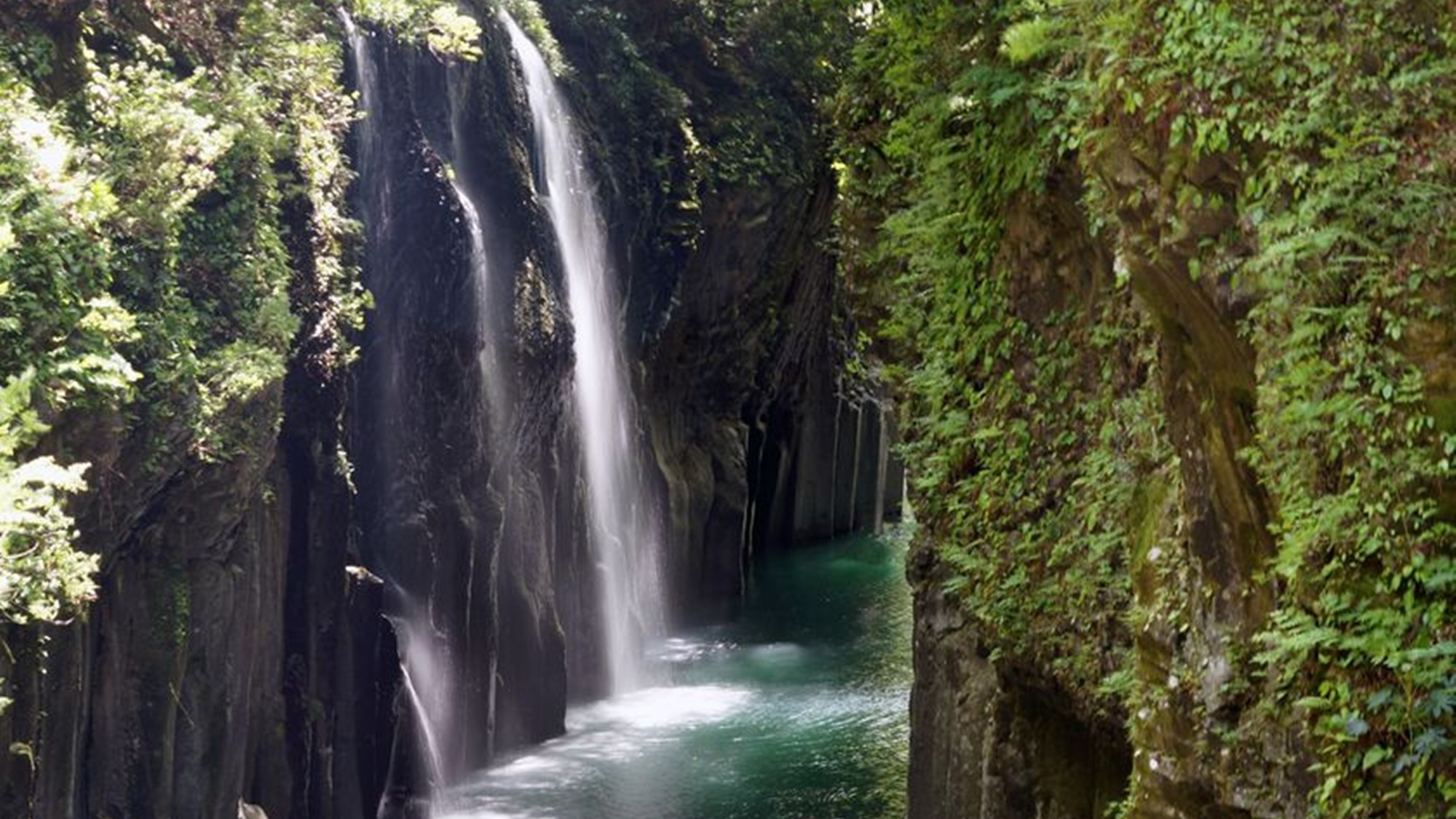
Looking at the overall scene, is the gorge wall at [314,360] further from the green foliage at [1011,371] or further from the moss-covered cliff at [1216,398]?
the moss-covered cliff at [1216,398]

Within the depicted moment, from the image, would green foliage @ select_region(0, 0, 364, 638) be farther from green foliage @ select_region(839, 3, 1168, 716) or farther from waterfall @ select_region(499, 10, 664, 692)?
waterfall @ select_region(499, 10, 664, 692)

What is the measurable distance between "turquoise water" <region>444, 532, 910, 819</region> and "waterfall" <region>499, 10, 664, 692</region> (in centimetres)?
102

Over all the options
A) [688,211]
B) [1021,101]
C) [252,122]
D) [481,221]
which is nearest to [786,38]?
[688,211]

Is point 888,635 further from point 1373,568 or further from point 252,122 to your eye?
point 1373,568

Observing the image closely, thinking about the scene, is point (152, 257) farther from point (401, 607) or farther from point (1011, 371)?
point (1011, 371)

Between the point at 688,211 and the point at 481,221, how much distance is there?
6513 mm

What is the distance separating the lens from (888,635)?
26250 millimetres

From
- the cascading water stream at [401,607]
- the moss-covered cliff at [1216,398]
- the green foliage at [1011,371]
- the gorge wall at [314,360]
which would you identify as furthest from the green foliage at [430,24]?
the moss-covered cliff at [1216,398]

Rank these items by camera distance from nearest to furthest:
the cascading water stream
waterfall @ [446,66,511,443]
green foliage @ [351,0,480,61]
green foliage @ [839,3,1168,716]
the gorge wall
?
green foliage @ [839,3,1168,716] → the gorge wall → the cascading water stream → green foliage @ [351,0,480,61] → waterfall @ [446,66,511,443]

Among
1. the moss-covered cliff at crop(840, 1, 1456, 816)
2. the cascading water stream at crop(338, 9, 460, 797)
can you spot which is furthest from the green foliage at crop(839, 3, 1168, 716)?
the cascading water stream at crop(338, 9, 460, 797)

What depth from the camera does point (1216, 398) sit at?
639cm

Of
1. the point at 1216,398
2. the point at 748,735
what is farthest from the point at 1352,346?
the point at 748,735

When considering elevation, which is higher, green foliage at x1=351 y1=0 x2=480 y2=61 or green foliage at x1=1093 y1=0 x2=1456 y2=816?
green foliage at x1=351 y1=0 x2=480 y2=61

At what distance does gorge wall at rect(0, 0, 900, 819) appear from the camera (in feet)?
37.1
